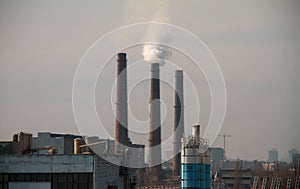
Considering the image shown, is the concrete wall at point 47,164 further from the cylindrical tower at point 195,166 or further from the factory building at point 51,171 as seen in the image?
the cylindrical tower at point 195,166

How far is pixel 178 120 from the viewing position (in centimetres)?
7744

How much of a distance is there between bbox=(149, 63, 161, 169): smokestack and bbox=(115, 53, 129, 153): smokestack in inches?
177

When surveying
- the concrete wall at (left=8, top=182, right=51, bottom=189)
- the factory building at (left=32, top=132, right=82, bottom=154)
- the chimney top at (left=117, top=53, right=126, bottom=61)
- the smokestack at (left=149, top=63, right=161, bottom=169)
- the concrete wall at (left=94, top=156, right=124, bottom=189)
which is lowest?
the concrete wall at (left=8, top=182, right=51, bottom=189)

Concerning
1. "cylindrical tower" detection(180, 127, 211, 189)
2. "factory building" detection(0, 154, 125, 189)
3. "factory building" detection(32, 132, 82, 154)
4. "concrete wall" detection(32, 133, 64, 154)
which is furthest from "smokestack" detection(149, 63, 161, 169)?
"factory building" detection(0, 154, 125, 189)

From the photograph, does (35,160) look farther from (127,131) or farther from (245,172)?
(245,172)

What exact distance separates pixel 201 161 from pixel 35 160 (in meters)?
10.3

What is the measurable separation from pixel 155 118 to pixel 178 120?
4.22m

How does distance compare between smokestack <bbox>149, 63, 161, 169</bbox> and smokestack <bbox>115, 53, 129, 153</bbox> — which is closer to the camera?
smokestack <bbox>115, 53, 129, 153</bbox>

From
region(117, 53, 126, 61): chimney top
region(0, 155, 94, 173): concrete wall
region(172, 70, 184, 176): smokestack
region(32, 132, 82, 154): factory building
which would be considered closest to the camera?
region(0, 155, 94, 173): concrete wall

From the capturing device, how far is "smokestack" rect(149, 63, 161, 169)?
71.8m

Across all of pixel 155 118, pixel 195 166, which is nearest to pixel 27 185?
pixel 195 166

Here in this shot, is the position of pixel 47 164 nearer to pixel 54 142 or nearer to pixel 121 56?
pixel 54 142

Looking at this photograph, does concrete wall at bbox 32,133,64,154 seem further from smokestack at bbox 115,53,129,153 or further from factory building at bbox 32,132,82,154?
smokestack at bbox 115,53,129,153

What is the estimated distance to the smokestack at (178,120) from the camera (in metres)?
A: 76.9
